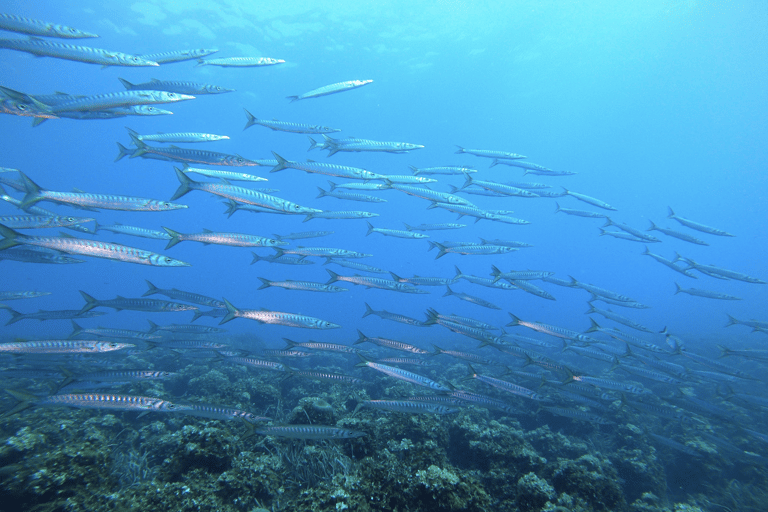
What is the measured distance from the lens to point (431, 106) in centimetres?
5312

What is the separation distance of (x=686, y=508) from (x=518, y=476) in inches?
80.8

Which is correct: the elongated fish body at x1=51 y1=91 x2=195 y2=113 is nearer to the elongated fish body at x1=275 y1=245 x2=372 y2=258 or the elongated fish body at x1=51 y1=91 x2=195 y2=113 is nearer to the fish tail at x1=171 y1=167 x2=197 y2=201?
the fish tail at x1=171 y1=167 x2=197 y2=201

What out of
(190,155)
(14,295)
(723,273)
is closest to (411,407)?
(190,155)

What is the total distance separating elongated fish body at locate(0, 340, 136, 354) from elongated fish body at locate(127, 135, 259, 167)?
12.7ft

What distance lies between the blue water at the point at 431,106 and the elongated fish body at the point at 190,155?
3.90m

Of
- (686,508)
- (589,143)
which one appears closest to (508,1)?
(686,508)

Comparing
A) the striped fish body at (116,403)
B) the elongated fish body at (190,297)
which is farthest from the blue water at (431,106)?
the striped fish body at (116,403)

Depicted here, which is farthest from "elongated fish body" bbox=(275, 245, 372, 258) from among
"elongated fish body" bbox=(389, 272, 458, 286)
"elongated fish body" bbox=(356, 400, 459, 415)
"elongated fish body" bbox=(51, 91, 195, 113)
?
"elongated fish body" bbox=(356, 400, 459, 415)

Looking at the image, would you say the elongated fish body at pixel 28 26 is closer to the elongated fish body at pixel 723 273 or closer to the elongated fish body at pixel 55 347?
the elongated fish body at pixel 55 347

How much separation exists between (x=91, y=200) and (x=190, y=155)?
6.49 ft

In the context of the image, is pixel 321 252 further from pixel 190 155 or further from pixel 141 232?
pixel 141 232

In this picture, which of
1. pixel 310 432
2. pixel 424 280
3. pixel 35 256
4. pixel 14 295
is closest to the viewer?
pixel 310 432

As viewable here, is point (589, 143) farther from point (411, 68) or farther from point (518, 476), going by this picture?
point (518, 476)

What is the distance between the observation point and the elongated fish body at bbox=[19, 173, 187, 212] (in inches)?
198
